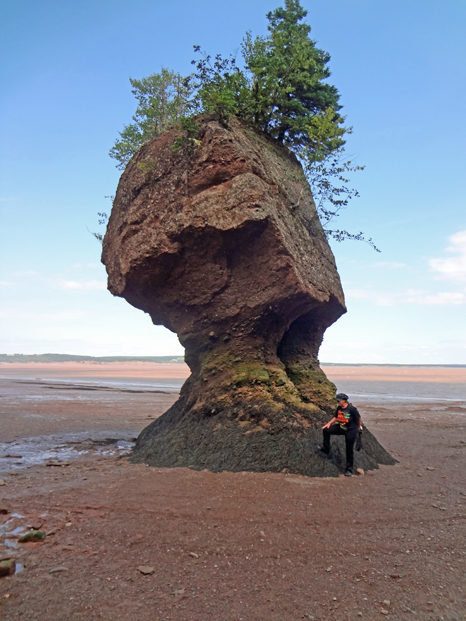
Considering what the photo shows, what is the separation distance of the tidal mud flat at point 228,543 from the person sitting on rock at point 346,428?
72 centimetres

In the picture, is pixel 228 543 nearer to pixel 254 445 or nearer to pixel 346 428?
pixel 254 445

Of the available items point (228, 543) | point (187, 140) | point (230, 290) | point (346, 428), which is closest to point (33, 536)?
point (228, 543)

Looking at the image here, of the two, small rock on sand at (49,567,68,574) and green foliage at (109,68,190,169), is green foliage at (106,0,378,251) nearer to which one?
green foliage at (109,68,190,169)

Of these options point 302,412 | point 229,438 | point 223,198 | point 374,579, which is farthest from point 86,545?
point 223,198

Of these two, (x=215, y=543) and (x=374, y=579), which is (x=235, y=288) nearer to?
(x=215, y=543)

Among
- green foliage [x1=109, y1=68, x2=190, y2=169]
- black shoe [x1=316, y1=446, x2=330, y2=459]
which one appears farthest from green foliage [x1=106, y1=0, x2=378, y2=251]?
black shoe [x1=316, y1=446, x2=330, y2=459]

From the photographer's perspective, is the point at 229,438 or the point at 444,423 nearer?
the point at 229,438

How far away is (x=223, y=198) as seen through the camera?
1009 centimetres

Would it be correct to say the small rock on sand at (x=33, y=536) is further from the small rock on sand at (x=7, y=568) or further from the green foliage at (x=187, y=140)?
the green foliage at (x=187, y=140)

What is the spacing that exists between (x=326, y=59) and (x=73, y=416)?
17.8 meters

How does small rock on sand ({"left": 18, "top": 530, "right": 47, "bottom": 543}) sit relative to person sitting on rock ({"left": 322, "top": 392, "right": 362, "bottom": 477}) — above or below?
below

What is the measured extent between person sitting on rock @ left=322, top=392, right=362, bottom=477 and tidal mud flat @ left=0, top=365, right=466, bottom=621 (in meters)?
0.72

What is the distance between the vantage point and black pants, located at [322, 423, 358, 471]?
9.26 m

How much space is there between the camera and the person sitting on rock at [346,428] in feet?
30.4
